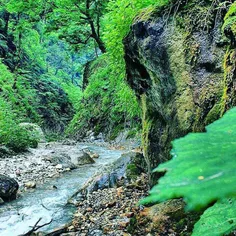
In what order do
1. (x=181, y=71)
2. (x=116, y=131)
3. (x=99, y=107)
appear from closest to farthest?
(x=181, y=71) → (x=116, y=131) → (x=99, y=107)

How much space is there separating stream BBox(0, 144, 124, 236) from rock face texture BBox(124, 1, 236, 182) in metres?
1.66

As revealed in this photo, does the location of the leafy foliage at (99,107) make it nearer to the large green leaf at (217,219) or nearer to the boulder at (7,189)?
the boulder at (7,189)

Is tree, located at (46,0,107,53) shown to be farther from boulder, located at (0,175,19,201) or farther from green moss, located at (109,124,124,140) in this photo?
boulder, located at (0,175,19,201)

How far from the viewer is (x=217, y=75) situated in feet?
10.6

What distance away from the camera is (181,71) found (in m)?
3.50

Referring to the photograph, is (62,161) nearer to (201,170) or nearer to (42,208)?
(42,208)

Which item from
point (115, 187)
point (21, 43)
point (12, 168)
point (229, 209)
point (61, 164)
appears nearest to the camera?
point (229, 209)

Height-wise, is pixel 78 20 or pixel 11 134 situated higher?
pixel 78 20

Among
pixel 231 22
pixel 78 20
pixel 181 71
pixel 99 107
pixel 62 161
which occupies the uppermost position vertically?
pixel 78 20

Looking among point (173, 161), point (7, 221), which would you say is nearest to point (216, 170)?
point (173, 161)

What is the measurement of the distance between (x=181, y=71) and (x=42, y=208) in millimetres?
3187

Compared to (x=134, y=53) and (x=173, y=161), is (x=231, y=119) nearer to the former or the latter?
(x=173, y=161)

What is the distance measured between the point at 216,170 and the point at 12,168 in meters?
8.48

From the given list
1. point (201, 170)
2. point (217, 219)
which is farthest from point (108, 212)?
point (201, 170)
